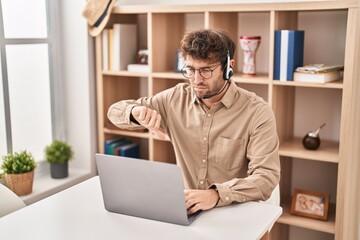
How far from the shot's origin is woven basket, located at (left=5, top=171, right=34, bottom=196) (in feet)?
9.82

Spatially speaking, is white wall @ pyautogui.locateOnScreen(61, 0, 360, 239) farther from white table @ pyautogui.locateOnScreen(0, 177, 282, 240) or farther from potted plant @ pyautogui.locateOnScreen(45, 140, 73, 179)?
white table @ pyautogui.locateOnScreen(0, 177, 282, 240)

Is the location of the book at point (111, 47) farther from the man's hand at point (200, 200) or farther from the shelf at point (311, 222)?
the man's hand at point (200, 200)

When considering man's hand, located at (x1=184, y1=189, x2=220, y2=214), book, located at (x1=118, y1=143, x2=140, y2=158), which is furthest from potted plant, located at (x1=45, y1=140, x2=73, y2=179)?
man's hand, located at (x1=184, y1=189, x2=220, y2=214)

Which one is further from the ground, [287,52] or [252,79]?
[287,52]

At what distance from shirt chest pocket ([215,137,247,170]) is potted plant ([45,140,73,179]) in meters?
1.42

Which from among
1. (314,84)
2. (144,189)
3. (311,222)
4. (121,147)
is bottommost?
(311,222)

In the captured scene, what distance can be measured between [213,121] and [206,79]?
233mm

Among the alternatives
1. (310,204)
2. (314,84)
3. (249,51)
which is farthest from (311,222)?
(249,51)

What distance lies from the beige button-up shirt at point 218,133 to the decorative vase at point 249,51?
2.20 feet

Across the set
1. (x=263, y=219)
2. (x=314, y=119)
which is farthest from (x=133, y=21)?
(x=263, y=219)

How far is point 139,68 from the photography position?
338 centimetres

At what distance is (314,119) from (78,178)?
1.61 m

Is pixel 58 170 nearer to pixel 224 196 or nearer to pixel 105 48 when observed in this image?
pixel 105 48

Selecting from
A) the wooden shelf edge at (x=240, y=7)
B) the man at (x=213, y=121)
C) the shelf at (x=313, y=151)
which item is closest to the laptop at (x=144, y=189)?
the man at (x=213, y=121)
